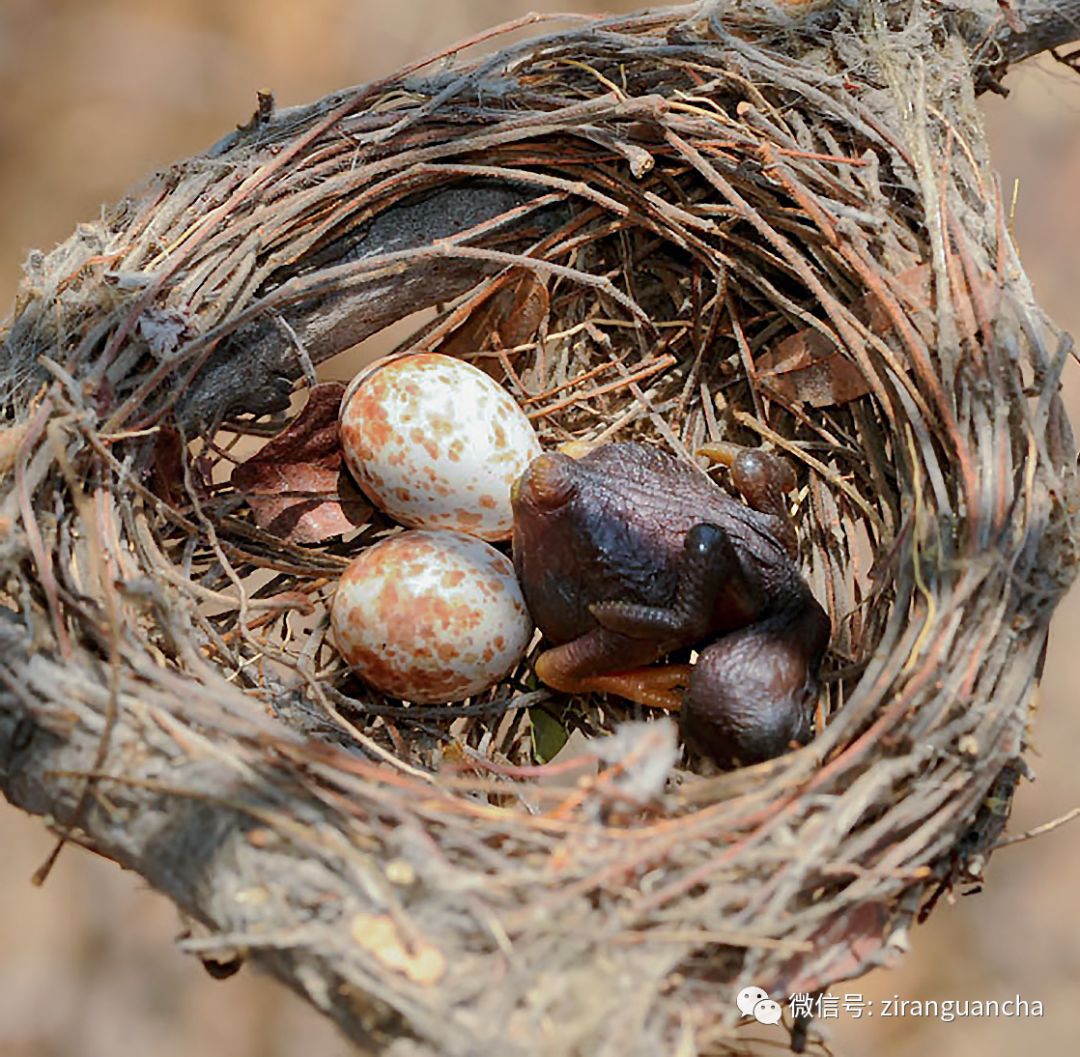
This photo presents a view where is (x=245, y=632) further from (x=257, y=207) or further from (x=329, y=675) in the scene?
(x=257, y=207)

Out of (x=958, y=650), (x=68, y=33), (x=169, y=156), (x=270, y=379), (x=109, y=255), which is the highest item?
(x=68, y=33)

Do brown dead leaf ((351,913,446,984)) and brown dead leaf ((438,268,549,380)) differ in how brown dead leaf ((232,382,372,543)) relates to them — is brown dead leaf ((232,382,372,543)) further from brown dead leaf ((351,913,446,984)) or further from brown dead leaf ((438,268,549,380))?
brown dead leaf ((351,913,446,984))

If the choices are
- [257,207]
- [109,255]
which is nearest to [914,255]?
[257,207]

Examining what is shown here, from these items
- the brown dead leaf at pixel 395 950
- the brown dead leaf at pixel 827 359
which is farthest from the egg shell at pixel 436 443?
the brown dead leaf at pixel 395 950

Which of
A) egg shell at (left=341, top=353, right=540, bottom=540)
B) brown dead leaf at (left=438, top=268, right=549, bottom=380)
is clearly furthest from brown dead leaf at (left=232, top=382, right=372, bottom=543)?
brown dead leaf at (left=438, top=268, right=549, bottom=380)

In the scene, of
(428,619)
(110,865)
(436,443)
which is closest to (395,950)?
(428,619)

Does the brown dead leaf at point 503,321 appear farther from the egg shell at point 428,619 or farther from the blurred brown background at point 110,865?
the blurred brown background at point 110,865
